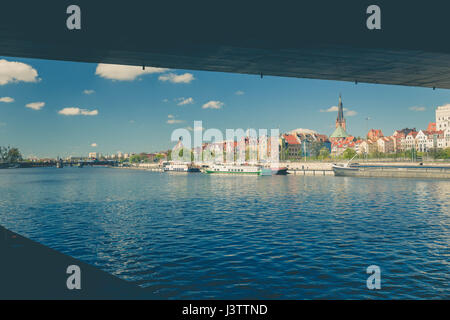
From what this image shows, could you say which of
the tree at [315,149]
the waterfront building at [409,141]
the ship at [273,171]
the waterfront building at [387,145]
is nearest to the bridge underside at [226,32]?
the ship at [273,171]

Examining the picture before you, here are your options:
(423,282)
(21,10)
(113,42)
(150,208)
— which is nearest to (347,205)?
(150,208)

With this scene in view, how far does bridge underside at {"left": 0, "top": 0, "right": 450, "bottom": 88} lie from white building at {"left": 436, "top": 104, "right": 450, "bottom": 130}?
192 m

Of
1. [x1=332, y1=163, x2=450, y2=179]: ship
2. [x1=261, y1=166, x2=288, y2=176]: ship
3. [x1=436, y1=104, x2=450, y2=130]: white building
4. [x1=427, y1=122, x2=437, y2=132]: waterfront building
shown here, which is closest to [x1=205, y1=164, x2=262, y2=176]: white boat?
[x1=261, y1=166, x2=288, y2=176]: ship

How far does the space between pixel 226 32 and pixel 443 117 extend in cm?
20184

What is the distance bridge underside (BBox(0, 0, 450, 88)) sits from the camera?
9.88m

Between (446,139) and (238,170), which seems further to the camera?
(446,139)

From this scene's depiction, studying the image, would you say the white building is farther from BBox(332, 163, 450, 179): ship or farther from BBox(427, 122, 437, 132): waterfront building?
BBox(332, 163, 450, 179): ship

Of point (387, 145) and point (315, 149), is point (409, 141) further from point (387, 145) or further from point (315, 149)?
point (315, 149)

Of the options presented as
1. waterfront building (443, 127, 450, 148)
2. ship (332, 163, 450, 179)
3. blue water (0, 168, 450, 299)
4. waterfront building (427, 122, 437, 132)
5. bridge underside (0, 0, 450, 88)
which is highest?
waterfront building (427, 122, 437, 132)

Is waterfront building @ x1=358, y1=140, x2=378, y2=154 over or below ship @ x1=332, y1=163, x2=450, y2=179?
over

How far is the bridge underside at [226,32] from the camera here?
9883 millimetres

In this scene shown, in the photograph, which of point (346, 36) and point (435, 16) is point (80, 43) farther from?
point (435, 16)

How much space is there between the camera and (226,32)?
→ 10695 millimetres

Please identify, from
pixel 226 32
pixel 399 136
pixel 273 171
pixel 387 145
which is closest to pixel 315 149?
A: pixel 387 145
